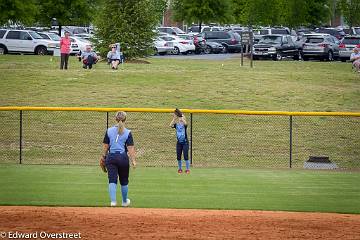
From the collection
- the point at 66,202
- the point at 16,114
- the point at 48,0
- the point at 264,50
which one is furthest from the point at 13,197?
the point at 48,0

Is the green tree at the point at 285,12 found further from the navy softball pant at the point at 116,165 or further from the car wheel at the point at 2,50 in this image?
the navy softball pant at the point at 116,165

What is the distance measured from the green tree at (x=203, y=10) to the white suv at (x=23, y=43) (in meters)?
21.3

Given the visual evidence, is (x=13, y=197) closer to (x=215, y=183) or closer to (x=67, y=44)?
(x=215, y=183)

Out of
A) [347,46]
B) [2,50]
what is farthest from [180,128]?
[2,50]

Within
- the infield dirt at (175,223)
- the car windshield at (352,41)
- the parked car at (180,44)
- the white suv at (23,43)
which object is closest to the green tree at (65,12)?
the parked car at (180,44)

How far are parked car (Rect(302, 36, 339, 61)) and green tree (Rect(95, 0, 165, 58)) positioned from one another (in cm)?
1245

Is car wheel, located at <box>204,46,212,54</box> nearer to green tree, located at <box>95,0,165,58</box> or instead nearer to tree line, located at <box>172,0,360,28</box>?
tree line, located at <box>172,0,360,28</box>

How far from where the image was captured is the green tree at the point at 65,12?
216ft

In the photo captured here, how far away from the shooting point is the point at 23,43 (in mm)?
55344

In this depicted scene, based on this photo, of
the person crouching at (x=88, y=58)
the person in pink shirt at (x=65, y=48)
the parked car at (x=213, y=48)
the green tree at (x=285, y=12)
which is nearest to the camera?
the person in pink shirt at (x=65, y=48)

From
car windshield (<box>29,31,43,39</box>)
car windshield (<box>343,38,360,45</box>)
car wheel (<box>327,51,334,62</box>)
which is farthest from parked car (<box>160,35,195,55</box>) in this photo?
car windshield (<box>343,38,360,45</box>)

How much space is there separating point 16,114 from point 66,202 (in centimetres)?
1313

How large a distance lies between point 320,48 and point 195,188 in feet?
116

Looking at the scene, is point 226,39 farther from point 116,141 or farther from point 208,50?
point 116,141
